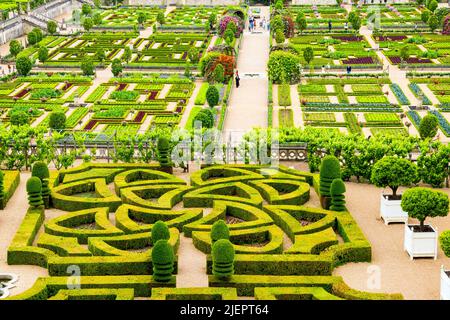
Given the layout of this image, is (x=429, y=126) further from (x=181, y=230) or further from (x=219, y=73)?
(x=181, y=230)

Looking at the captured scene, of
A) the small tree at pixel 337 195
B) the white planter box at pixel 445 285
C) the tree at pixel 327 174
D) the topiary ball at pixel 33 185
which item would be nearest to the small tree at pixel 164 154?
the topiary ball at pixel 33 185

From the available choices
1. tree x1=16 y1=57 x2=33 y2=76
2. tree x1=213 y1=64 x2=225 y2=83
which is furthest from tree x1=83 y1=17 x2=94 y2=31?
tree x1=213 y1=64 x2=225 y2=83

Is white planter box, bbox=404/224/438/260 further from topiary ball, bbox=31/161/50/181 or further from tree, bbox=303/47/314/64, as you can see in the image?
tree, bbox=303/47/314/64

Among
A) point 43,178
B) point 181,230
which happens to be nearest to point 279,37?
point 43,178

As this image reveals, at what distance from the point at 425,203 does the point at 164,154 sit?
38.8 ft

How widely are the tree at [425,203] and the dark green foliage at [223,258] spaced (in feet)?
20.4

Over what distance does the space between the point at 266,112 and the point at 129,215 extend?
2278 cm

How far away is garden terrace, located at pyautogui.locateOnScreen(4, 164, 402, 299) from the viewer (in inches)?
1077

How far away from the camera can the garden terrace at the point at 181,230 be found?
1077 inches

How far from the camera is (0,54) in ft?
242
